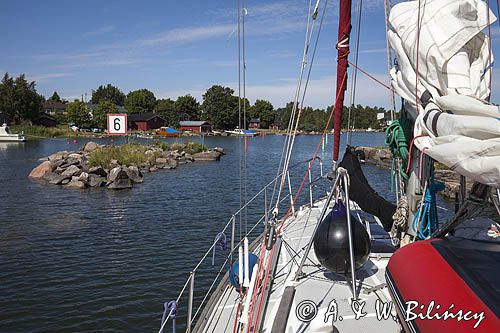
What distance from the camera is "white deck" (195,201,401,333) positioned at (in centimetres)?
538

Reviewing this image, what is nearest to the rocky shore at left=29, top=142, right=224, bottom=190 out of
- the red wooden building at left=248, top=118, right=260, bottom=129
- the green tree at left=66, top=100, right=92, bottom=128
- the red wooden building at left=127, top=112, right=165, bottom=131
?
the red wooden building at left=127, top=112, right=165, bottom=131

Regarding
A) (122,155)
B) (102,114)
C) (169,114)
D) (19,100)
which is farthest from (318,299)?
(169,114)

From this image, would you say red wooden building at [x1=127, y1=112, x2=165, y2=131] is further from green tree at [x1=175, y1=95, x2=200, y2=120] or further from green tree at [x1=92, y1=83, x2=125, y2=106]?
green tree at [x1=92, y1=83, x2=125, y2=106]

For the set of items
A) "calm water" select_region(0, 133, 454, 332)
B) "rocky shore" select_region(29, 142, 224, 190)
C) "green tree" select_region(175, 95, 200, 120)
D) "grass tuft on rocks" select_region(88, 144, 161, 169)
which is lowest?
"calm water" select_region(0, 133, 454, 332)

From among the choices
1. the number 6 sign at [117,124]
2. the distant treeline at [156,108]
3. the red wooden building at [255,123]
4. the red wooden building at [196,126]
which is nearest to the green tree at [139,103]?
the distant treeline at [156,108]

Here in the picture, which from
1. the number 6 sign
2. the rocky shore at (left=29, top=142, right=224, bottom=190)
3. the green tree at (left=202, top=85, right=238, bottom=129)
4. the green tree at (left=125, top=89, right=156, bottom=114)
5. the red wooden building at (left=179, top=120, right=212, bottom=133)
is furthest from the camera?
the green tree at (left=125, top=89, right=156, bottom=114)

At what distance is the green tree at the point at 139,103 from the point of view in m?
141

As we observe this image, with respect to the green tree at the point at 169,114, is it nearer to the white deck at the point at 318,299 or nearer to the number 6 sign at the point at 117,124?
the number 6 sign at the point at 117,124

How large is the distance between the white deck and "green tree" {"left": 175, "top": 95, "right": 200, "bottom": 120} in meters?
128

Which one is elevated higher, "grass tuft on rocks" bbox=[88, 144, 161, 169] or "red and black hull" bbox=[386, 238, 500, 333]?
"red and black hull" bbox=[386, 238, 500, 333]

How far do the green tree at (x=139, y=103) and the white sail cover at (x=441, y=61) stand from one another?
141 meters

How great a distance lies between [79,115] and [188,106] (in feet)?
111

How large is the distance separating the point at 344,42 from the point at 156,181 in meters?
26.0

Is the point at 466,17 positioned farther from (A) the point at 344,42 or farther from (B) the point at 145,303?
(B) the point at 145,303
